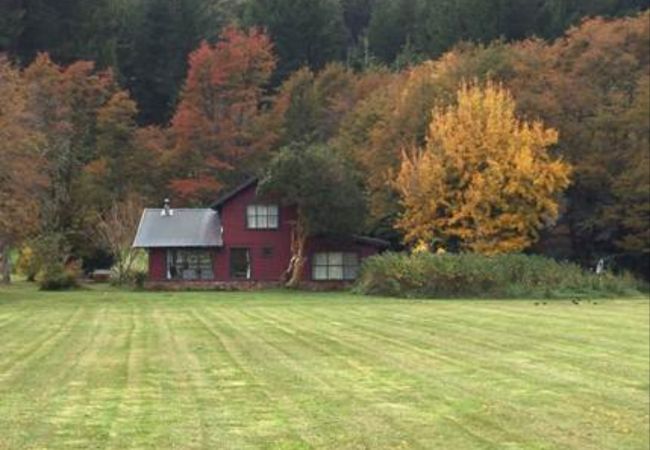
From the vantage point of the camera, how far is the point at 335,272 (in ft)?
172

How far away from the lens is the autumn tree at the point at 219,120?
62.0m

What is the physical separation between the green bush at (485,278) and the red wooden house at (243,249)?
8.90 metres

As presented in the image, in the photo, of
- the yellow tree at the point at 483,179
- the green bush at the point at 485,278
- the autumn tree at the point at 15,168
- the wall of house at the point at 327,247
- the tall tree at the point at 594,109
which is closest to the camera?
the autumn tree at the point at 15,168

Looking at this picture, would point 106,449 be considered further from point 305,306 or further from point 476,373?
point 305,306

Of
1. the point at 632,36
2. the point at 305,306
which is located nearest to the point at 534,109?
the point at 632,36

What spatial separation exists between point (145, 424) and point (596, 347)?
427 inches

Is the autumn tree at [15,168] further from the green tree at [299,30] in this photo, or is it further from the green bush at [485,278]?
the green tree at [299,30]

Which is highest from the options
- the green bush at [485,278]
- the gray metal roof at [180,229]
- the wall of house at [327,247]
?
the gray metal roof at [180,229]

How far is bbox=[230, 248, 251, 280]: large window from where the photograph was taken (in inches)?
2085

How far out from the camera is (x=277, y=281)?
52438 millimetres

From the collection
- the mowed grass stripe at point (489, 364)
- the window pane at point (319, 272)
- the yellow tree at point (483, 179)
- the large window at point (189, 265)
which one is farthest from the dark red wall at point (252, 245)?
the mowed grass stripe at point (489, 364)

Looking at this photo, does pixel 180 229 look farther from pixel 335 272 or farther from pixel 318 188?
pixel 318 188

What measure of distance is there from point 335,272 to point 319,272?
80cm

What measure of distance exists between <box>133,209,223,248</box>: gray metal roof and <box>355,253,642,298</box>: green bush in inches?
489
